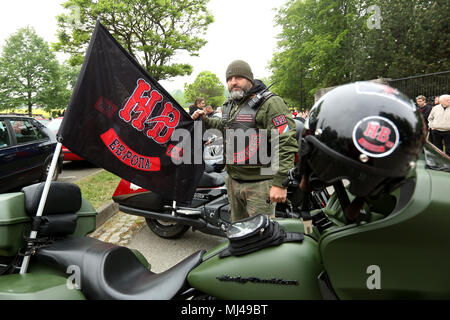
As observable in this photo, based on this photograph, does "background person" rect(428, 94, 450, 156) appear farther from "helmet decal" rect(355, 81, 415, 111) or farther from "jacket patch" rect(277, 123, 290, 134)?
"helmet decal" rect(355, 81, 415, 111)

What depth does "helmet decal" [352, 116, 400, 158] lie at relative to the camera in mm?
932

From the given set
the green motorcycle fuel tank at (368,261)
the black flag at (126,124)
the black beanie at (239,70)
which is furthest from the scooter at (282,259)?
the black beanie at (239,70)

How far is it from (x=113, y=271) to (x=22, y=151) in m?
5.87

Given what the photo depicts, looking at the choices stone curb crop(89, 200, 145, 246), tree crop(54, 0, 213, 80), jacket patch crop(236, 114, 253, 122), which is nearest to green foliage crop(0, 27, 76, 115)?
tree crop(54, 0, 213, 80)

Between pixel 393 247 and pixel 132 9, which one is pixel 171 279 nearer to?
pixel 393 247

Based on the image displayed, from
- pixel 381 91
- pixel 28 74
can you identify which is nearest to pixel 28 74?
pixel 28 74

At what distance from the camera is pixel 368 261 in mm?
1024

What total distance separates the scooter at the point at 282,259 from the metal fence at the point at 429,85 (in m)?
11.6

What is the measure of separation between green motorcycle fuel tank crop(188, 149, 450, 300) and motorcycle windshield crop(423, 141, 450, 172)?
0.27 ft

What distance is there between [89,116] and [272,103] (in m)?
1.37

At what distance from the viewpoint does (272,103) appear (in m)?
2.43
